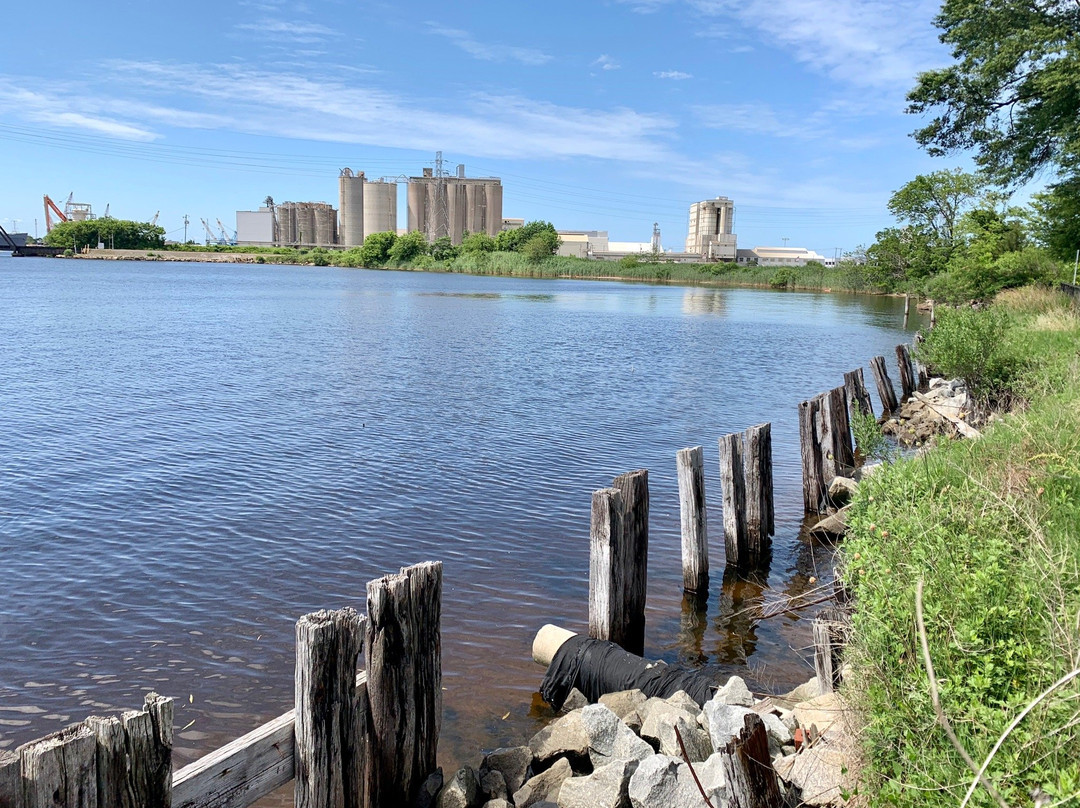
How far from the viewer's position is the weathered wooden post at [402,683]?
504cm

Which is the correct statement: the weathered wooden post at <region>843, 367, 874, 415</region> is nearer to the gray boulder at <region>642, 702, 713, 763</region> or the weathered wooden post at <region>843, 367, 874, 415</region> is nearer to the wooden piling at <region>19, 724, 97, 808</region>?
the gray boulder at <region>642, 702, 713, 763</region>

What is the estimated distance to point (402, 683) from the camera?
519 cm

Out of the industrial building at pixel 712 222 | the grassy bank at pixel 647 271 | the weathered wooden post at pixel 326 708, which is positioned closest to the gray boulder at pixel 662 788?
the weathered wooden post at pixel 326 708

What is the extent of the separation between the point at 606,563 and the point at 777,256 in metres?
180

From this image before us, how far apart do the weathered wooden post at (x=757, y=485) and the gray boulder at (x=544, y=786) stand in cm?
521

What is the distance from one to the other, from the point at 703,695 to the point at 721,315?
49.9m

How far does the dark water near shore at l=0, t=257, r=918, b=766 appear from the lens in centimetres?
750

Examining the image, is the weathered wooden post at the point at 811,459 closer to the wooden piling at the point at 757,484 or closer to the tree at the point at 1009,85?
the wooden piling at the point at 757,484

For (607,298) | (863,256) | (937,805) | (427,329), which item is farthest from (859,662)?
(863,256)

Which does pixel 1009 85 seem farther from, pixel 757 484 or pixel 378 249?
pixel 378 249

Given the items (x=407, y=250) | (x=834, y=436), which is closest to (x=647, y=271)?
(x=407, y=250)

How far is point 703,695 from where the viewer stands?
661 cm

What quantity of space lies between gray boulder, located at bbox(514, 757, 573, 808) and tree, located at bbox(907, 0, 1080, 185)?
23269 millimetres

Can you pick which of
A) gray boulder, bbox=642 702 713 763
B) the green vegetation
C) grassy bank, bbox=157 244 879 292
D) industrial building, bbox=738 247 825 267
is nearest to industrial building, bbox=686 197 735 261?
industrial building, bbox=738 247 825 267
